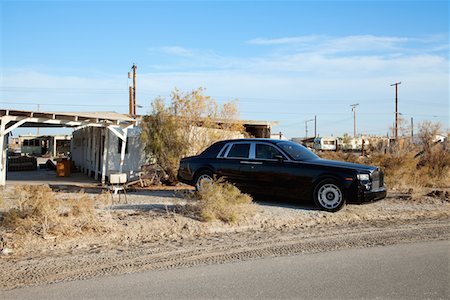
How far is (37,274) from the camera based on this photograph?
561cm

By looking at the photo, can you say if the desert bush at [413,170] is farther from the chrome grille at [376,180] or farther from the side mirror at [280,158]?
the side mirror at [280,158]

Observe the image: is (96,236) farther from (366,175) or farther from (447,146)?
(447,146)

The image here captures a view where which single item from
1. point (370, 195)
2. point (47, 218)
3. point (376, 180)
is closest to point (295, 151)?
point (376, 180)

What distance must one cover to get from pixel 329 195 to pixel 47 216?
596 centimetres

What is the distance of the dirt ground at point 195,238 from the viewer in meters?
6.00

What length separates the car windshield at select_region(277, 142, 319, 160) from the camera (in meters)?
10.8

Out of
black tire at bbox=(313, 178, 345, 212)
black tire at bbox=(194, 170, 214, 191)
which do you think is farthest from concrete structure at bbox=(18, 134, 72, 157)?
black tire at bbox=(313, 178, 345, 212)

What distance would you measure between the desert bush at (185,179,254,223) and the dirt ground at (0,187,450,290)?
7.3 inches

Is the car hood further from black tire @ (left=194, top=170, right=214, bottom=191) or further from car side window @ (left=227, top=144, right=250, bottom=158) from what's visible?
black tire @ (left=194, top=170, right=214, bottom=191)

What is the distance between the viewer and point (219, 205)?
882 cm

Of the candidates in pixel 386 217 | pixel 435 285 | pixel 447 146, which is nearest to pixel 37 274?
pixel 435 285

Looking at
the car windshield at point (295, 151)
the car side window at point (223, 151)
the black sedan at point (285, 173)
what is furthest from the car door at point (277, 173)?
the car side window at point (223, 151)

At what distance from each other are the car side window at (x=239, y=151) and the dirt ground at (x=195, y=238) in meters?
1.39

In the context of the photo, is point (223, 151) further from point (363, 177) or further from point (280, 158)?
point (363, 177)
